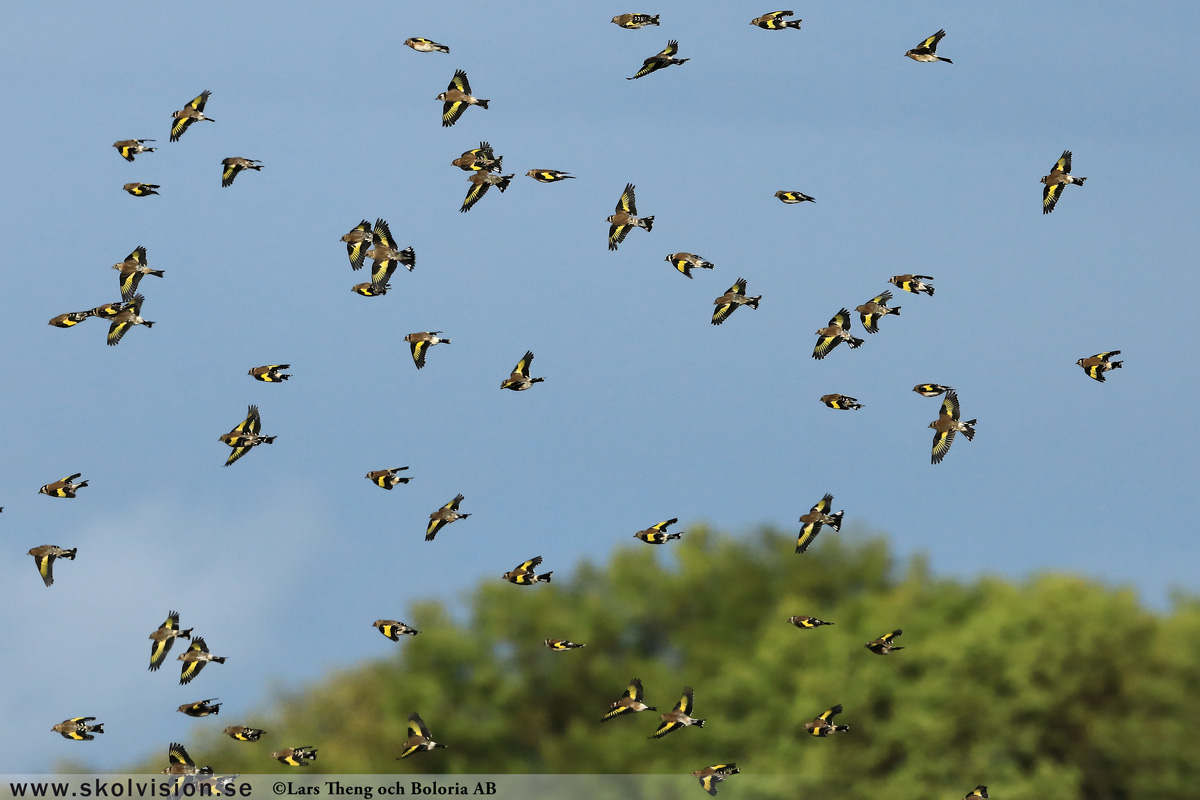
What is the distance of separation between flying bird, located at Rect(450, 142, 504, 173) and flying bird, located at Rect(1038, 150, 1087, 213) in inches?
472

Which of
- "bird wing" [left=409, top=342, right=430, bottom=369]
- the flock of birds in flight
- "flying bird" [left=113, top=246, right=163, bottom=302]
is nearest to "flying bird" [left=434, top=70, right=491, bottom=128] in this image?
the flock of birds in flight

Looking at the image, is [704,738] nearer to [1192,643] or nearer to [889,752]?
[889,752]

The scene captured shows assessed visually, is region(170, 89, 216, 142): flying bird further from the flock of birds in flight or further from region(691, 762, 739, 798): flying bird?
region(691, 762, 739, 798): flying bird

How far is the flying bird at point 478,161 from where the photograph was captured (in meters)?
40.6

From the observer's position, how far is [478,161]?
4062 cm

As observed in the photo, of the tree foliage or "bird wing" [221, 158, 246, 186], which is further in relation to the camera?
the tree foliage

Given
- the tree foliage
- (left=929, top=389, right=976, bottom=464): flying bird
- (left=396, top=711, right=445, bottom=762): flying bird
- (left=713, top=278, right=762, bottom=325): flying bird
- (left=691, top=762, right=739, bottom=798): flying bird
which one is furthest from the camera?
the tree foliage

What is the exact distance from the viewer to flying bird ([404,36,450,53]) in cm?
4066

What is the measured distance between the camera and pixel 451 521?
40844mm

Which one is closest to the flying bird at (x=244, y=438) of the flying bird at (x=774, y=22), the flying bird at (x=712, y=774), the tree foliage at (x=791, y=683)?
the flying bird at (x=774, y=22)

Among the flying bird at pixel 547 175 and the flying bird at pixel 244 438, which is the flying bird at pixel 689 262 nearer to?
the flying bird at pixel 547 175

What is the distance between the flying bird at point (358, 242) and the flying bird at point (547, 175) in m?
3.91

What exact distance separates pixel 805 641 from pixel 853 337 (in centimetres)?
3308

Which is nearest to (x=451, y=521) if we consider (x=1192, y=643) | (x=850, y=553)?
(x=1192, y=643)
